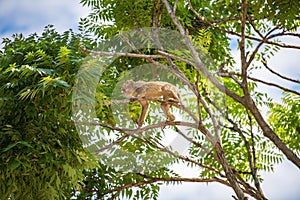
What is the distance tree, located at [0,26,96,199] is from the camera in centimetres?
128

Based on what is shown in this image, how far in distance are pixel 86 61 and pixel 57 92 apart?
114 mm

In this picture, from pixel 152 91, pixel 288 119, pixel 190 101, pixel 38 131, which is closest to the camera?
pixel 152 91

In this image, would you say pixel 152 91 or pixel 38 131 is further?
pixel 38 131

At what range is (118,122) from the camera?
1.50 meters

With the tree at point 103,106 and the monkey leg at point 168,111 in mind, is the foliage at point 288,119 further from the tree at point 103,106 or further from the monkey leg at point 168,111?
the monkey leg at point 168,111

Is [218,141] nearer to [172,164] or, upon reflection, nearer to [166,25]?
[172,164]

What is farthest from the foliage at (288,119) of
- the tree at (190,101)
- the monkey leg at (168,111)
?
the monkey leg at (168,111)

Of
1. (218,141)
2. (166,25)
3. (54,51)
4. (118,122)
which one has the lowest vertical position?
(218,141)

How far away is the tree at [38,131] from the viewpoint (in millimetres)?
1283

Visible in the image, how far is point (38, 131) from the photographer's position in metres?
1.34

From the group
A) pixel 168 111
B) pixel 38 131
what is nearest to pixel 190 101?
pixel 168 111

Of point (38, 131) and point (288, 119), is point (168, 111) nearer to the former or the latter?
point (38, 131)

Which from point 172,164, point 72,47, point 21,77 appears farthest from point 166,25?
point 21,77

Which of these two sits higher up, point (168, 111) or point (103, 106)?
point (103, 106)
